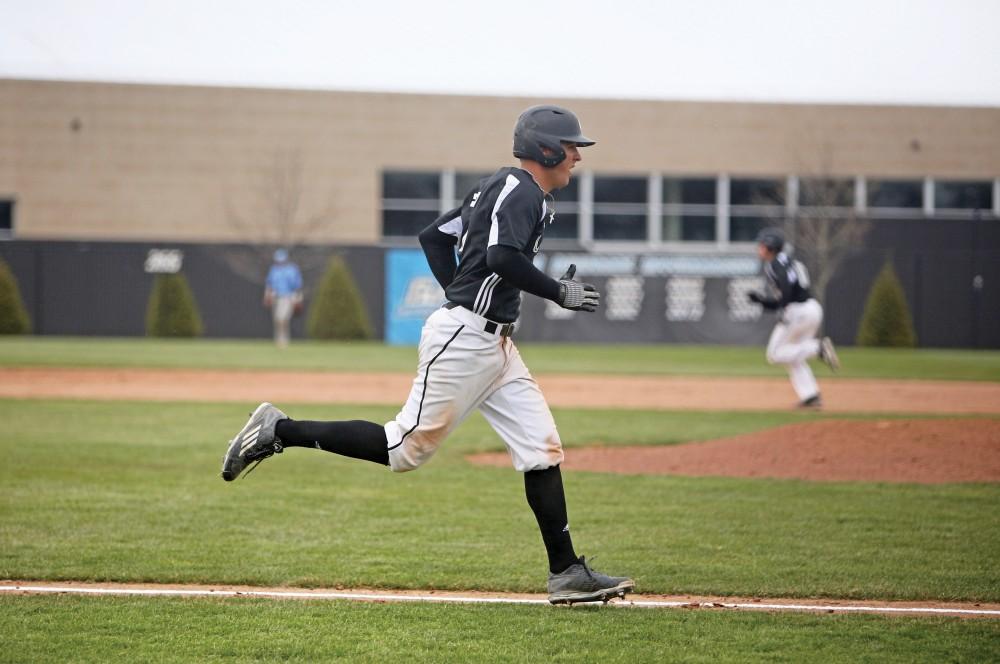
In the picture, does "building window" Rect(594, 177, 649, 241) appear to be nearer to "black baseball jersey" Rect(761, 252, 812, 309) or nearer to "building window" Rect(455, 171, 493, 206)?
"building window" Rect(455, 171, 493, 206)

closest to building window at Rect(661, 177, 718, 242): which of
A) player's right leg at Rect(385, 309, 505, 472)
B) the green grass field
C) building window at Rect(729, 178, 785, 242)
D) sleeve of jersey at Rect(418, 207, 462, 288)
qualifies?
building window at Rect(729, 178, 785, 242)

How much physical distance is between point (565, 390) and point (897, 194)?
28.5 m

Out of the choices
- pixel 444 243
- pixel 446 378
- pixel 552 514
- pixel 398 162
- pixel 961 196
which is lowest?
pixel 552 514

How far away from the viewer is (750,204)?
4341 cm

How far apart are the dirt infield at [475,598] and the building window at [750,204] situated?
1488 inches

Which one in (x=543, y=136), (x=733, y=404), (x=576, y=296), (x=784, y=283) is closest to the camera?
(x=576, y=296)

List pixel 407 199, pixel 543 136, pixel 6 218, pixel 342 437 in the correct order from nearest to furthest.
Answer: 1. pixel 543 136
2. pixel 342 437
3. pixel 6 218
4. pixel 407 199

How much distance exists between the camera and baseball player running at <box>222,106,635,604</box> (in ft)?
18.4

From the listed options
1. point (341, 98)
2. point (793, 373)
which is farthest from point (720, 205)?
point (793, 373)

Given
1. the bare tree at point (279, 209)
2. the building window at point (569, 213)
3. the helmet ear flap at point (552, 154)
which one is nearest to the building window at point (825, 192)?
the building window at point (569, 213)

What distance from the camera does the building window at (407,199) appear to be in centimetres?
4275

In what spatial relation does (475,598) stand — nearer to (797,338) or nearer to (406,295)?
(797,338)

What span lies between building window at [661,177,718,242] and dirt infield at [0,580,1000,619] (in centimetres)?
3785

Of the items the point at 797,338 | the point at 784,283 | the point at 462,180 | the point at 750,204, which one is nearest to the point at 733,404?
the point at 797,338
